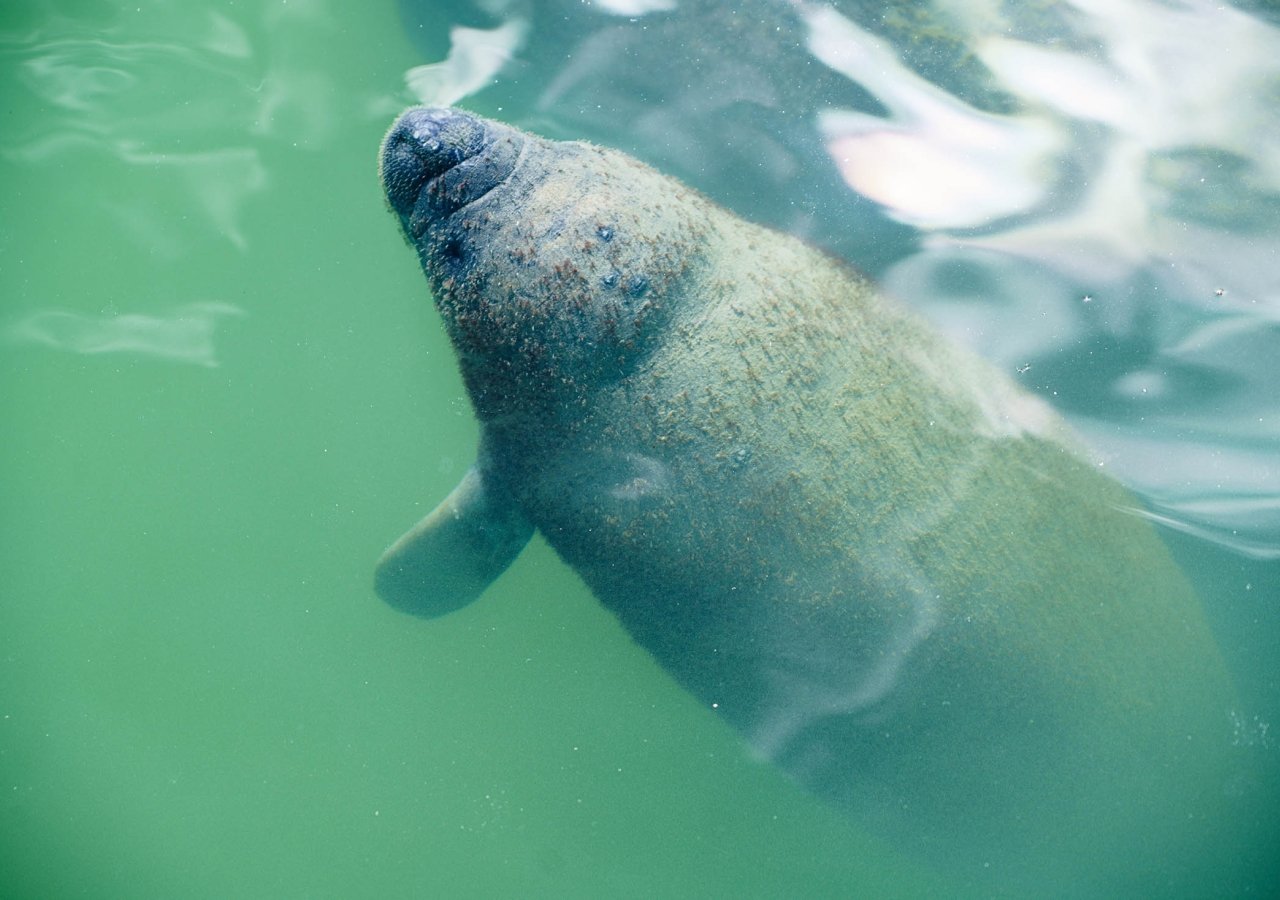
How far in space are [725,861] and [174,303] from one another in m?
5.46

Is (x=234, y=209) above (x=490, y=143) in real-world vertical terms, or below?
below

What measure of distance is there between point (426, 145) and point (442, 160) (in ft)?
0.24

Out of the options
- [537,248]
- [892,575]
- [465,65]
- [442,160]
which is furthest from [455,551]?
[465,65]

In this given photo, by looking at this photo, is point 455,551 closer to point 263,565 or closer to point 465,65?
point 263,565

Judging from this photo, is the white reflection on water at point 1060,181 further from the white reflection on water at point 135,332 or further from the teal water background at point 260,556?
the white reflection on water at point 135,332

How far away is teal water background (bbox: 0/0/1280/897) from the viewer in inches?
197

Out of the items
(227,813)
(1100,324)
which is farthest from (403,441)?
(1100,324)

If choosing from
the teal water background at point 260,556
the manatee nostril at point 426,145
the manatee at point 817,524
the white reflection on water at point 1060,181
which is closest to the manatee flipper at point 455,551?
the manatee at point 817,524

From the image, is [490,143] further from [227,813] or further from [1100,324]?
[227,813]

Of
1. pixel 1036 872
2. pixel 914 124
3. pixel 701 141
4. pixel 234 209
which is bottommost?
pixel 1036 872

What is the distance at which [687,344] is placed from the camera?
2836 millimetres

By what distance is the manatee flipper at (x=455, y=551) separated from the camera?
136 inches

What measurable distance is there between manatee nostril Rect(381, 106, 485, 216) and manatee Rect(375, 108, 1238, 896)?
0.01 m

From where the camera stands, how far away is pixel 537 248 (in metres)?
2.65
